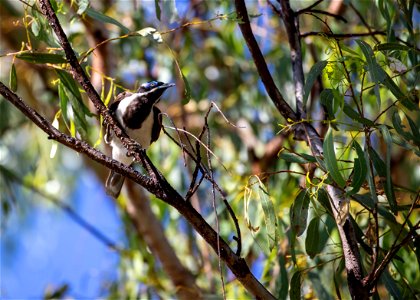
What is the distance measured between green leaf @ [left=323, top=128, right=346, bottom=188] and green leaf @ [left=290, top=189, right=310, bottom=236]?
0.25 meters

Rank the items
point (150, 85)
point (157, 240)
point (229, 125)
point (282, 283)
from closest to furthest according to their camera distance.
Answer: point (282, 283)
point (150, 85)
point (157, 240)
point (229, 125)

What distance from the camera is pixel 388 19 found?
2.29 metres

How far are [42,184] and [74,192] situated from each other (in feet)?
3.73

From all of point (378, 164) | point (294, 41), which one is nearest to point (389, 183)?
point (378, 164)

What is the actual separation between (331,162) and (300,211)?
29cm

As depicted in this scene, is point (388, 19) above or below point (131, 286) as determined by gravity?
below

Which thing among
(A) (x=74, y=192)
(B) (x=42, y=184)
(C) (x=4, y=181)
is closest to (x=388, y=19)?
(C) (x=4, y=181)

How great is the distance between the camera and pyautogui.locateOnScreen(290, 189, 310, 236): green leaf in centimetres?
212

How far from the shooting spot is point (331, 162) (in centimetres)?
187

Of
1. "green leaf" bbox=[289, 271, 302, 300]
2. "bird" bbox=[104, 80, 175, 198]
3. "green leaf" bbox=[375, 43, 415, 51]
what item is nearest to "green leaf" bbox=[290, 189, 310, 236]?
"green leaf" bbox=[289, 271, 302, 300]

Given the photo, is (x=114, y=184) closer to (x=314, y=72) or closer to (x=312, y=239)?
(x=312, y=239)

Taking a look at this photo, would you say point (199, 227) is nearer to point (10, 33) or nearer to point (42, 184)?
point (42, 184)

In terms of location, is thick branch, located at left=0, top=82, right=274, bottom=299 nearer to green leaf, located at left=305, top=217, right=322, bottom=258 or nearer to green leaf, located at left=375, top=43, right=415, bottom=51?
green leaf, located at left=305, top=217, right=322, bottom=258

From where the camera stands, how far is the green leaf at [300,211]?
83.4 inches
